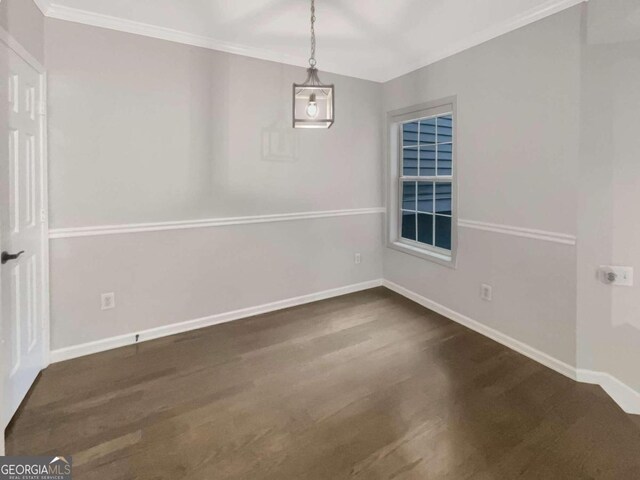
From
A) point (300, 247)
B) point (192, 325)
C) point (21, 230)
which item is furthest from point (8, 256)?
point (300, 247)

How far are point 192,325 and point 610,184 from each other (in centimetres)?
331

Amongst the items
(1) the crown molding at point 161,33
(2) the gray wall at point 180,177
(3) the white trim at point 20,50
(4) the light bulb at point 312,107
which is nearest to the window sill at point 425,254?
(2) the gray wall at point 180,177

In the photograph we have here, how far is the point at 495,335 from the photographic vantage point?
2.91 meters

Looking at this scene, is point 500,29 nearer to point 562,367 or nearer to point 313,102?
point 313,102

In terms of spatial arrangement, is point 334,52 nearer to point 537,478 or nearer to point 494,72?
point 494,72

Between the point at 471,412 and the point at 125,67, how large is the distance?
133 inches

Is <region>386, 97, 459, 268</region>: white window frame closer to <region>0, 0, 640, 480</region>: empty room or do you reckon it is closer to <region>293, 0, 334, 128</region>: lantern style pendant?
<region>0, 0, 640, 480</region>: empty room

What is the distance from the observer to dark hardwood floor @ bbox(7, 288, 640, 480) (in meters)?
1.66

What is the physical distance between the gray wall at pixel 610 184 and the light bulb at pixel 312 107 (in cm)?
172

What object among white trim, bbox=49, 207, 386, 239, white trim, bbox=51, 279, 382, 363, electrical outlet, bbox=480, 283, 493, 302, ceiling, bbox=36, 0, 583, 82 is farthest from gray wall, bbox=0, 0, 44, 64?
electrical outlet, bbox=480, 283, 493, 302

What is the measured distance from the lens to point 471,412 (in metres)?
2.03

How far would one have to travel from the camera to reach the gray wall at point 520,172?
2344 mm

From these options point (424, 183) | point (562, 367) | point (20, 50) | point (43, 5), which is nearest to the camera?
point (20, 50)

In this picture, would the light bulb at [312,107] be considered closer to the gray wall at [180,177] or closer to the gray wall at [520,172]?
the gray wall at [180,177]
